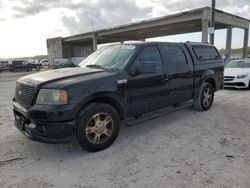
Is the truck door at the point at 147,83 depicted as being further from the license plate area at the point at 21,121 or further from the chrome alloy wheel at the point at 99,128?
the license plate area at the point at 21,121

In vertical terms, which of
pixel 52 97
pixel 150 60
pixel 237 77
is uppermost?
pixel 150 60

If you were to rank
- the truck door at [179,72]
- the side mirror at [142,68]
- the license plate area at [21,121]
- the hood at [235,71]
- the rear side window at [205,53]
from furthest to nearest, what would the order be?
1. the hood at [235,71]
2. the rear side window at [205,53]
3. the truck door at [179,72]
4. the side mirror at [142,68]
5. the license plate area at [21,121]

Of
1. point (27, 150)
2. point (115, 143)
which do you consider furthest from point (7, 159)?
point (115, 143)

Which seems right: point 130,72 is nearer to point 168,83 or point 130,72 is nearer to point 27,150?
point 168,83

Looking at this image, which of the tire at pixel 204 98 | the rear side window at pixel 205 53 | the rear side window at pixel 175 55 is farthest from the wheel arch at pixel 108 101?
the rear side window at pixel 205 53

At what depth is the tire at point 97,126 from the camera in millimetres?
3748

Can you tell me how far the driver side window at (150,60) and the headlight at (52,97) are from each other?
1.59 m

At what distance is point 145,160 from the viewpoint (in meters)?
3.67

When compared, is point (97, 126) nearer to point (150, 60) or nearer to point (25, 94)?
point (25, 94)

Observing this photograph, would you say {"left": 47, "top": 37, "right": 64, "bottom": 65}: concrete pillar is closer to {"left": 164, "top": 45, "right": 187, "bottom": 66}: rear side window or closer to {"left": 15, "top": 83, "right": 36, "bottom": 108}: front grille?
{"left": 164, "top": 45, "right": 187, "bottom": 66}: rear side window

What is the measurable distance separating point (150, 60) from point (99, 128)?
1.77 meters

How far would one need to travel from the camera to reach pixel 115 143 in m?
4.37

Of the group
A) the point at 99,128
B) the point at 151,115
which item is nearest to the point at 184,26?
the point at 151,115

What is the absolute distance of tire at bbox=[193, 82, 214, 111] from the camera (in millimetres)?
6340
